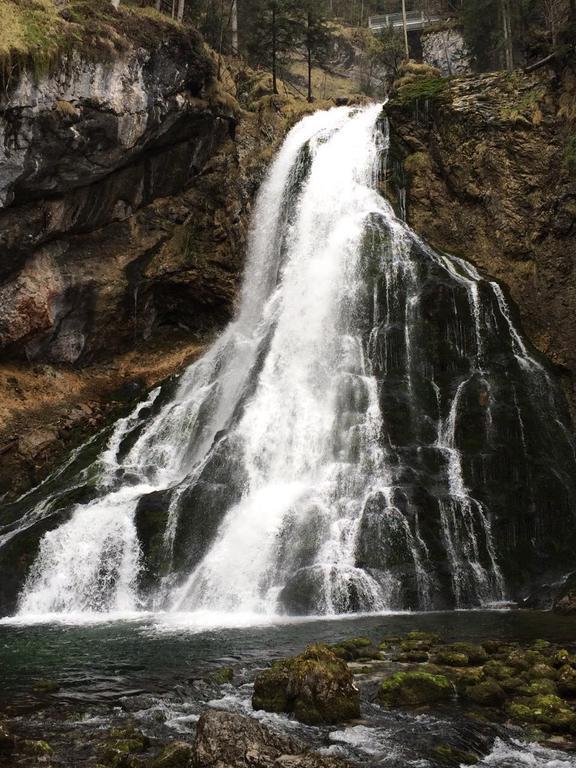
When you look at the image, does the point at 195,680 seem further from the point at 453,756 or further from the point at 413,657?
the point at 453,756

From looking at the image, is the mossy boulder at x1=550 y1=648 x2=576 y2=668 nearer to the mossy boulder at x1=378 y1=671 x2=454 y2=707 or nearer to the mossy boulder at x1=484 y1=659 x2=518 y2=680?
the mossy boulder at x1=484 y1=659 x2=518 y2=680

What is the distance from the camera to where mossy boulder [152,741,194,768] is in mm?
7215

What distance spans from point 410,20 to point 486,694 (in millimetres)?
→ 66821

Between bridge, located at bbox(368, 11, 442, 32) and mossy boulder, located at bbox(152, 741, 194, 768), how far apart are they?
2381 inches

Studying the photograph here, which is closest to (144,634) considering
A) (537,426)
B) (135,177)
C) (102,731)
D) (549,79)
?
(102,731)

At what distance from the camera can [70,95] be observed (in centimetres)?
2620

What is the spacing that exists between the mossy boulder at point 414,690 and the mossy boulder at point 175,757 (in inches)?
131

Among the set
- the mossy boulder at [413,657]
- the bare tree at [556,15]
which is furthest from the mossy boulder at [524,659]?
the bare tree at [556,15]

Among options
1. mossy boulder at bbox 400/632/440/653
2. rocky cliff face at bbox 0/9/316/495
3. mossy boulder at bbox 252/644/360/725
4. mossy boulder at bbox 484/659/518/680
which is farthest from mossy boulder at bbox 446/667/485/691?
rocky cliff face at bbox 0/9/316/495

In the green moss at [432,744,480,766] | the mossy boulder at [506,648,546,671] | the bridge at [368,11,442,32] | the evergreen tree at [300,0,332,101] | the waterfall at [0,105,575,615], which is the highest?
the bridge at [368,11,442,32]

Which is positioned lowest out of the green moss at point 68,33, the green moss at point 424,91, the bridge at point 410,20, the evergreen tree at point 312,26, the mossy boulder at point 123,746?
→ the mossy boulder at point 123,746

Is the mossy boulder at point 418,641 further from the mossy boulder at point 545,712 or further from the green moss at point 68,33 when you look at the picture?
the green moss at point 68,33

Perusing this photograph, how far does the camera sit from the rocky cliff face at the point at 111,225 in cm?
2656

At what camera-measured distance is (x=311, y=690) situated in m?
9.15
